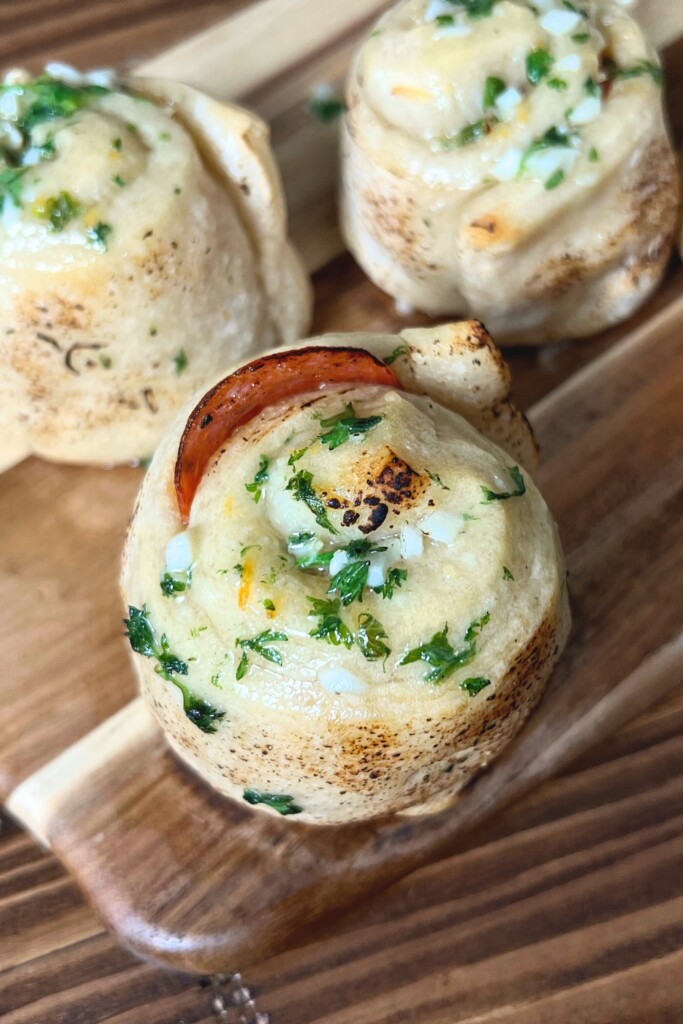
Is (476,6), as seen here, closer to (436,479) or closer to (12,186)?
(12,186)

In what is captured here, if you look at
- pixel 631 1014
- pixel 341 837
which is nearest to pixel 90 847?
pixel 341 837

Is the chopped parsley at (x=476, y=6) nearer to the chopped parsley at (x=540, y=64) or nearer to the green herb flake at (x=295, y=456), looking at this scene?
the chopped parsley at (x=540, y=64)

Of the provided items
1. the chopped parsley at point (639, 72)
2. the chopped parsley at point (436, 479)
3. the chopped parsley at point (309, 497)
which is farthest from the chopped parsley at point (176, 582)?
the chopped parsley at point (639, 72)

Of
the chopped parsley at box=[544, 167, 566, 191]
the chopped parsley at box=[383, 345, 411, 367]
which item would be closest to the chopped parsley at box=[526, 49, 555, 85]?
the chopped parsley at box=[544, 167, 566, 191]

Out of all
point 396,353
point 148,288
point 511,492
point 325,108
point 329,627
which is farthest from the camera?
point 325,108

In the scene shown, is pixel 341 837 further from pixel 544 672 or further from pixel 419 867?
pixel 544 672

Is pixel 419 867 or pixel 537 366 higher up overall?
pixel 537 366

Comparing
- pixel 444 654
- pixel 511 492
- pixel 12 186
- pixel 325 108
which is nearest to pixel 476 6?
Result: pixel 325 108
